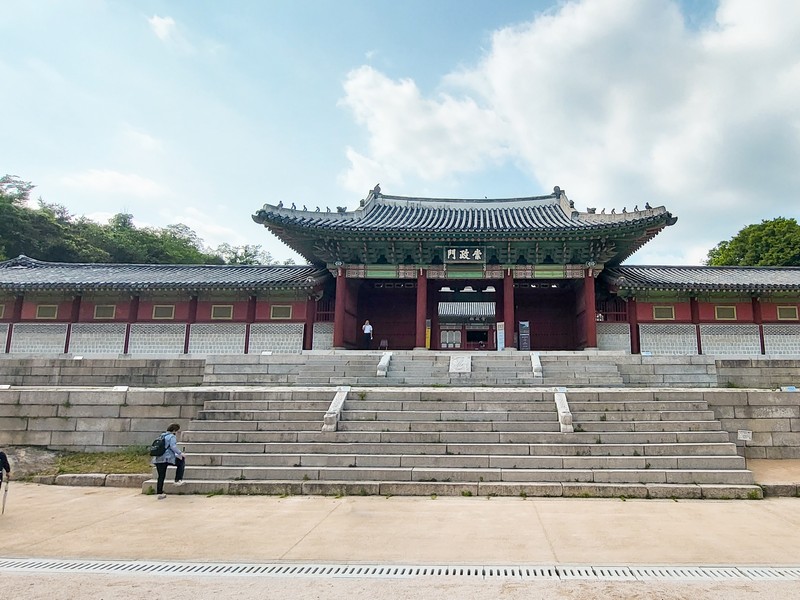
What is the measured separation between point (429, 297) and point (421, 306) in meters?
2.66

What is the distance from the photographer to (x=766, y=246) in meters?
44.5

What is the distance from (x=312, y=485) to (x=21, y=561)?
4.45 metres

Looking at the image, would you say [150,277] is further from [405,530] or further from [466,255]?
[405,530]

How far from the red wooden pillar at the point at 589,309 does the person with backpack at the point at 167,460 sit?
1579 cm

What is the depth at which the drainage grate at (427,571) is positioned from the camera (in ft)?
16.2

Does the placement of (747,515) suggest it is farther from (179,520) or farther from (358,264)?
(358,264)

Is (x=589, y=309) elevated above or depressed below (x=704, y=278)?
below

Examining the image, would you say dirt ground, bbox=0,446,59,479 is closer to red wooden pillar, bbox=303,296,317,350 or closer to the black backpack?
the black backpack

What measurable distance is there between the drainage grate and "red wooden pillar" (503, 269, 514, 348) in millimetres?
14224

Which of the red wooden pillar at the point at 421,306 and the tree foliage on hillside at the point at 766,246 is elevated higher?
the tree foliage on hillside at the point at 766,246

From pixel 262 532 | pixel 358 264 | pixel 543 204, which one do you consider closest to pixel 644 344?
pixel 543 204

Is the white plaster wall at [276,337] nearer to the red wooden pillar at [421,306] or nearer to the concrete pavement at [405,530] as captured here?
the red wooden pillar at [421,306]

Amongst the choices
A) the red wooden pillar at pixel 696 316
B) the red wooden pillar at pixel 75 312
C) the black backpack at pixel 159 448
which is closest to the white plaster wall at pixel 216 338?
the red wooden pillar at pixel 75 312

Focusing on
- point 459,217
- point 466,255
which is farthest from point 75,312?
point 459,217
